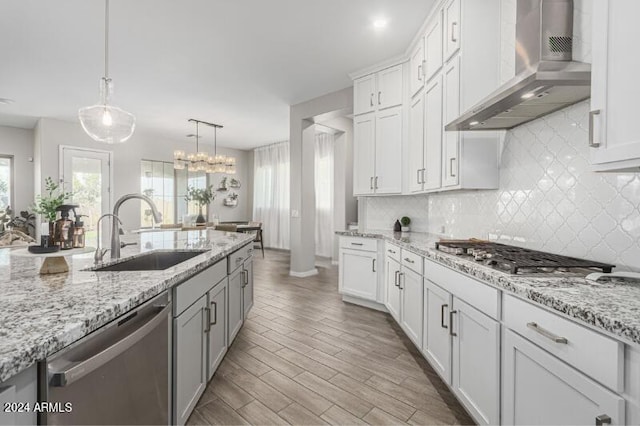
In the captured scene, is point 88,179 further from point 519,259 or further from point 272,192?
point 519,259

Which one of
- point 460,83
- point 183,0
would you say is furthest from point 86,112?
point 460,83

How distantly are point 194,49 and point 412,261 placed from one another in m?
3.13

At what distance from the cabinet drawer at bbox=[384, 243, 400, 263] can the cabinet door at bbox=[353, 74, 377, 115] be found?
1.72m

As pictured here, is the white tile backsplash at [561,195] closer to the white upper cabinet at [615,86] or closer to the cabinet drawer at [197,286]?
the white upper cabinet at [615,86]

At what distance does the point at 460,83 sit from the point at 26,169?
8421mm

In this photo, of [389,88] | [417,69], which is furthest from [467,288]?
[389,88]

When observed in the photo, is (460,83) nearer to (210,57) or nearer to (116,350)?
(116,350)

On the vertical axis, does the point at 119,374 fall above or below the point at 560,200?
below

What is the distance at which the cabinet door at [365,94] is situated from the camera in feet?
12.4

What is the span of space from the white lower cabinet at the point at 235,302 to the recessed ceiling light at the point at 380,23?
2.58 m

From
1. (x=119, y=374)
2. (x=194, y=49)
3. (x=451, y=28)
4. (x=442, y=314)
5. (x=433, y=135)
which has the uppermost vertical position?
(x=194, y=49)

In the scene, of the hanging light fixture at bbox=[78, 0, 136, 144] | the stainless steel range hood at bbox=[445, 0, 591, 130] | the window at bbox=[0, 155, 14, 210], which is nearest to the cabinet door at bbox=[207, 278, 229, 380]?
the hanging light fixture at bbox=[78, 0, 136, 144]

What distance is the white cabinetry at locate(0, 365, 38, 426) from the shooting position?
1.99ft

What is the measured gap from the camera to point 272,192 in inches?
337
